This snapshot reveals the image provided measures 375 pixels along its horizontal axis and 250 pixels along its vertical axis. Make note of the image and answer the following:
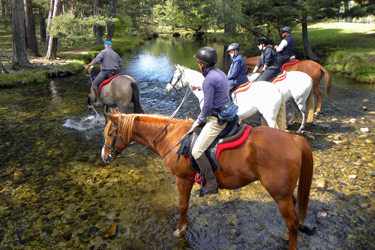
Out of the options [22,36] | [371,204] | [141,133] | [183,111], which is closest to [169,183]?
[141,133]

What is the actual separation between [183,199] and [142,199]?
5.43 ft

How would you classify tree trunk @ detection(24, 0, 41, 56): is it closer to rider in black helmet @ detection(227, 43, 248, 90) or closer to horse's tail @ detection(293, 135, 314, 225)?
rider in black helmet @ detection(227, 43, 248, 90)

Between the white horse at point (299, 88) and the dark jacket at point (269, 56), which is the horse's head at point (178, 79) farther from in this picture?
the white horse at point (299, 88)

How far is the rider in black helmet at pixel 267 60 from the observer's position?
9039 mm

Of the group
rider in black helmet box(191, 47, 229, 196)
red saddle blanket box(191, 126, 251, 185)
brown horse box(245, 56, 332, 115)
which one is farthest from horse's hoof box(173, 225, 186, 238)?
brown horse box(245, 56, 332, 115)

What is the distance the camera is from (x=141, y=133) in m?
4.72

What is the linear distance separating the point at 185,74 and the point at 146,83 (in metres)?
9.39

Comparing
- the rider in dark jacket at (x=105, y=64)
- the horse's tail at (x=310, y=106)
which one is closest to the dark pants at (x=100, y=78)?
the rider in dark jacket at (x=105, y=64)

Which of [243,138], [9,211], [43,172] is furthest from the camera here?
[43,172]

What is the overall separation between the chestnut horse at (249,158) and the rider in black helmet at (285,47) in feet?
24.3

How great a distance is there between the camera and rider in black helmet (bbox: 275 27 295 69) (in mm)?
9984

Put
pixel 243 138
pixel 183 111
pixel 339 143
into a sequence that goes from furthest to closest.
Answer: pixel 183 111 → pixel 339 143 → pixel 243 138

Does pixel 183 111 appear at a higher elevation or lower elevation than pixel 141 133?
lower

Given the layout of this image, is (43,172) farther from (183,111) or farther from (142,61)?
(142,61)
